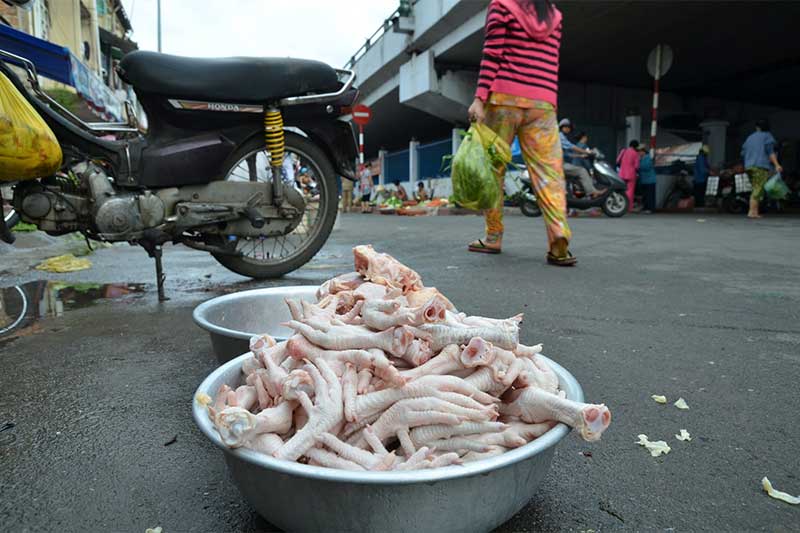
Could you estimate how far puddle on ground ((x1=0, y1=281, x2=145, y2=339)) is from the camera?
9.94ft

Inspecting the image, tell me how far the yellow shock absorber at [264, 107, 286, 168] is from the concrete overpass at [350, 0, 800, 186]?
11407 mm

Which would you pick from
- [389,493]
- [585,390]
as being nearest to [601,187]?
[585,390]

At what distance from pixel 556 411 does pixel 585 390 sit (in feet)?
3.05

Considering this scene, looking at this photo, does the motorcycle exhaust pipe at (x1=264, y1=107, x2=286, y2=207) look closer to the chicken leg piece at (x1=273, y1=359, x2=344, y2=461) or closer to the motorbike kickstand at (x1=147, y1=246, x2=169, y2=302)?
the motorbike kickstand at (x1=147, y1=246, x2=169, y2=302)

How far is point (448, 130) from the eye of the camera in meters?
28.3

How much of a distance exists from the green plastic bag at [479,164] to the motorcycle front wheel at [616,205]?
28.6ft

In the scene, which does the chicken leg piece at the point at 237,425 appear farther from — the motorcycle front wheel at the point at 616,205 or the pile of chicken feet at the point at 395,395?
the motorcycle front wheel at the point at 616,205

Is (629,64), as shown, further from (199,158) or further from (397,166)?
(199,158)

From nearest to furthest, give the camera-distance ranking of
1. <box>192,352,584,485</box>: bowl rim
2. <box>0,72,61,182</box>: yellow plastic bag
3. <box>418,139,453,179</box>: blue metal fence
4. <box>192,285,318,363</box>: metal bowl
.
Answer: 1. <box>192,352,584,485</box>: bowl rim
2. <box>192,285,318,363</box>: metal bowl
3. <box>0,72,61,182</box>: yellow plastic bag
4. <box>418,139,453,179</box>: blue metal fence

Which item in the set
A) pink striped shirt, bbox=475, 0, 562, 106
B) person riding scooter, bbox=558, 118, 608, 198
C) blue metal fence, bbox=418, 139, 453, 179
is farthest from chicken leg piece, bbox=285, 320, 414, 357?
blue metal fence, bbox=418, 139, 453, 179

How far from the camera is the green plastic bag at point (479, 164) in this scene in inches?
184

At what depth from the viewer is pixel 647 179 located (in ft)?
50.2

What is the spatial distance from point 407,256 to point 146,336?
134 inches

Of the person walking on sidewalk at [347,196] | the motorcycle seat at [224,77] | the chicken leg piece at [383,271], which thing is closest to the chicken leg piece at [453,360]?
the chicken leg piece at [383,271]
